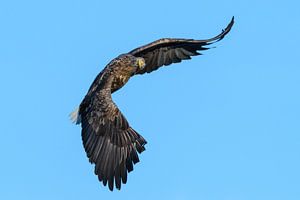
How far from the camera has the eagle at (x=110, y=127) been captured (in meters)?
18.5

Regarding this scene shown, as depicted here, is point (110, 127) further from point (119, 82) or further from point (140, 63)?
point (140, 63)

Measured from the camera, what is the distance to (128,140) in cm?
1883

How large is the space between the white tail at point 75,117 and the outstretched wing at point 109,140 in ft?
0.61

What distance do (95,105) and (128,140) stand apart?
1246 millimetres

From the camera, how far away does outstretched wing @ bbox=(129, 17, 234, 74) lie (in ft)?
76.0

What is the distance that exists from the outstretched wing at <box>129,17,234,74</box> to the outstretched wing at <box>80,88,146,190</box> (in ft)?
11.6

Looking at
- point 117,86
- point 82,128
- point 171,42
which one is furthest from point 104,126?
point 171,42

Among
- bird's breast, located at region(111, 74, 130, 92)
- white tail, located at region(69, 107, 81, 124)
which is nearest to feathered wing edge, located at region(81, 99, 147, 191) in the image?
white tail, located at region(69, 107, 81, 124)

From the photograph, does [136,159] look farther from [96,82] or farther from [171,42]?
[171,42]

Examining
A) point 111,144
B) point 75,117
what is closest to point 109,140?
point 111,144

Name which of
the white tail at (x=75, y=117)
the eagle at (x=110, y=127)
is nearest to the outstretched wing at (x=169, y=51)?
the eagle at (x=110, y=127)

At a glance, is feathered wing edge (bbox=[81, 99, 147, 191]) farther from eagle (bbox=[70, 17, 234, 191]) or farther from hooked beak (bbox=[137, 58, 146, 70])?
hooked beak (bbox=[137, 58, 146, 70])

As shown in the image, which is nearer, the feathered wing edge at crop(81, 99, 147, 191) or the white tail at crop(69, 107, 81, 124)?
the feathered wing edge at crop(81, 99, 147, 191)

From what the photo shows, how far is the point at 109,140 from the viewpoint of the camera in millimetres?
18984
